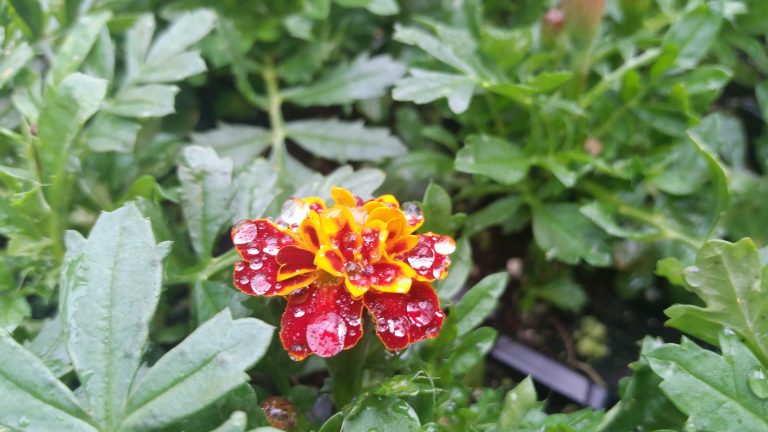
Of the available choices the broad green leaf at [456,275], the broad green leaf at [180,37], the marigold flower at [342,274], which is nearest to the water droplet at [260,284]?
the marigold flower at [342,274]

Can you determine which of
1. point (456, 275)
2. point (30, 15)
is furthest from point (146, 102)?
point (456, 275)

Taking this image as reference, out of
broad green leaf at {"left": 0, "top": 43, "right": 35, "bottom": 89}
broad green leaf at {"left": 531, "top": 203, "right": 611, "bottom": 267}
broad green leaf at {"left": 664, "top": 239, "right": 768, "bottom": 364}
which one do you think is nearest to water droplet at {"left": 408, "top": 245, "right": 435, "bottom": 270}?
broad green leaf at {"left": 664, "top": 239, "right": 768, "bottom": 364}

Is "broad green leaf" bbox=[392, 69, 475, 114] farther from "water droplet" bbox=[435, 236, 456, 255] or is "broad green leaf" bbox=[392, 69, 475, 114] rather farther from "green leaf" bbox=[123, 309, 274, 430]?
"green leaf" bbox=[123, 309, 274, 430]

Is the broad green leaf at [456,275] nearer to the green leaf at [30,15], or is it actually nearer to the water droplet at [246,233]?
the water droplet at [246,233]

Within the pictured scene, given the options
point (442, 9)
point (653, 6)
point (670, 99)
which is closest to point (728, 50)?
point (653, 6)

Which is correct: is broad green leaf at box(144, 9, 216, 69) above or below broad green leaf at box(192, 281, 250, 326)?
above
